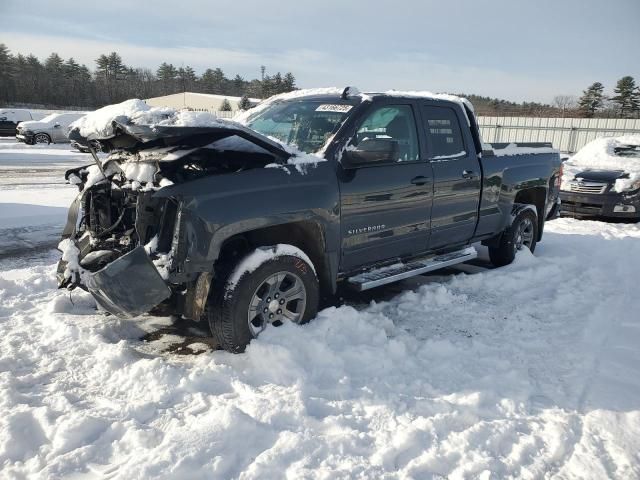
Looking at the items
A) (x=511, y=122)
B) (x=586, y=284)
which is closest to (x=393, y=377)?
(x=586, y=284)

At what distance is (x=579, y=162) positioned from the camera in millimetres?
11711

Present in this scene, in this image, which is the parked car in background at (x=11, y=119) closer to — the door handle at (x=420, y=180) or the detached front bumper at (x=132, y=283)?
the door handle at (x=420, y=180)

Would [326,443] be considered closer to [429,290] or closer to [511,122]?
[429,290]

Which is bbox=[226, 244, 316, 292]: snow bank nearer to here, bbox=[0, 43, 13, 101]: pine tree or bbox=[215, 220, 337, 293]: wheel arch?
bbox=[215, 220, 337, 293]: wheel arch

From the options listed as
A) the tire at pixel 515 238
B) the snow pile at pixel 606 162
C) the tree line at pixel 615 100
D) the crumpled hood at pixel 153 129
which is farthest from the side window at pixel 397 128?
the tree line at pixel 615 100

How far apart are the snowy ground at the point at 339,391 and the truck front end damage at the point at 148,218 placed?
0.48m

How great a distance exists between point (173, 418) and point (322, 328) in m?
1.35

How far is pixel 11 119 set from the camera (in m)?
26.9

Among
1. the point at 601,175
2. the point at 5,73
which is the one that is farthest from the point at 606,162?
the point at 5,73

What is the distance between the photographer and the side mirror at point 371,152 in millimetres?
3914

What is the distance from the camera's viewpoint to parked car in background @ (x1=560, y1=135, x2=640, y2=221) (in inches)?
392

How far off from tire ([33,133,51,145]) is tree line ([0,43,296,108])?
1582 inches

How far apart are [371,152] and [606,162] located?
9528 millimetres

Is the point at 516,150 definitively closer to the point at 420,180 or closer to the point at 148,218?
the point at 420,180
